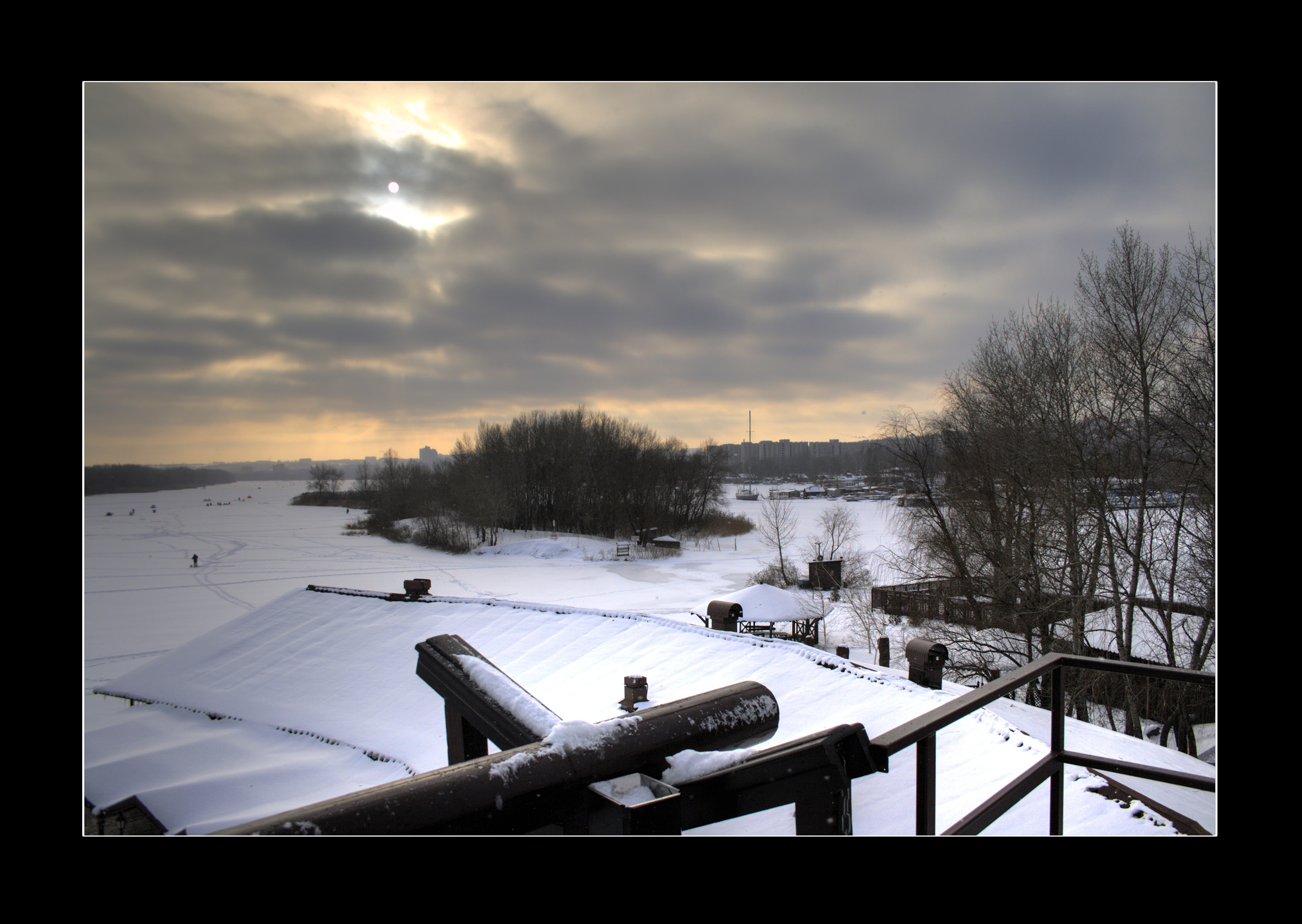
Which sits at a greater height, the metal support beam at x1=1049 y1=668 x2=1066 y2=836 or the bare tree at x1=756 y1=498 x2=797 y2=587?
the metal support beam at x1=1049 y1=668 x2=1066 y2=836

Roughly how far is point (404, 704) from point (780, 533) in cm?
3490

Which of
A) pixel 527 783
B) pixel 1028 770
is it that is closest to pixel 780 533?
pixel 1028 770

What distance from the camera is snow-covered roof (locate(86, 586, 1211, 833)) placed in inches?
236

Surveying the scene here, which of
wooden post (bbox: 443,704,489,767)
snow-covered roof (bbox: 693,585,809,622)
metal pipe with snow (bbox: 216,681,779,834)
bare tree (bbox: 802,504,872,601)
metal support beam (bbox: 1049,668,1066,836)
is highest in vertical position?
metal pipe with snow (bbox: 216,681,779,834)

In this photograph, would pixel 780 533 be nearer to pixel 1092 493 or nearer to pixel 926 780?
pixel 1092 493

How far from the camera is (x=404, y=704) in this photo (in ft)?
32.4

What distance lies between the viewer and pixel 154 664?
13.2 m

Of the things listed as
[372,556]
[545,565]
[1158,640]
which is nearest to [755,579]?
[545,565]

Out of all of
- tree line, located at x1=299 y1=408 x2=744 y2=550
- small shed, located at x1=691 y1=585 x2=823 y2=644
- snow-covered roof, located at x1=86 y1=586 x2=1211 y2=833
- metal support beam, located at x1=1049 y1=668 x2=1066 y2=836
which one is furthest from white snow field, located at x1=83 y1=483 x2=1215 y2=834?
tree line, located at x1=299 y1=408 x2=744 y2=550

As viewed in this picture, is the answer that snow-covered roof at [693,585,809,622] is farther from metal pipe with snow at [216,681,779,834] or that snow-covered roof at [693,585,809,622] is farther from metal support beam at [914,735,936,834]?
metal pipe with snow at [216,681,779,834]

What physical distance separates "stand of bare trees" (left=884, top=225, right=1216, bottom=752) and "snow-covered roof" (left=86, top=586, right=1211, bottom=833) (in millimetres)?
6851

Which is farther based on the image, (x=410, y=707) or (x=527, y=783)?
(x=410, y=707)

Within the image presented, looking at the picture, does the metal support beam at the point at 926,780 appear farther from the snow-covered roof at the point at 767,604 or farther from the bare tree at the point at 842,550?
the bare tree at the point at 842,550
